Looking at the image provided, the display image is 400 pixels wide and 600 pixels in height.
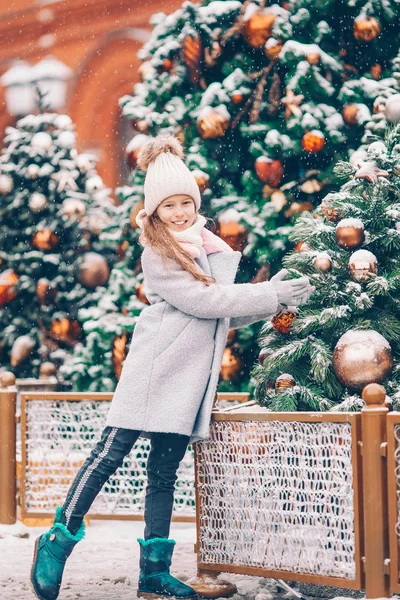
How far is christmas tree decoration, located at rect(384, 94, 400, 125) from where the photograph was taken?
179 inches

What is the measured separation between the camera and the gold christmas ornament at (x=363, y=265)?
125 inches

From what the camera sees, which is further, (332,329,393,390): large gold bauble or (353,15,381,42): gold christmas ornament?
(353,15,381,42): gold christmas ornament

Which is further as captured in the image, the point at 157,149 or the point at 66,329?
the point at 66,329

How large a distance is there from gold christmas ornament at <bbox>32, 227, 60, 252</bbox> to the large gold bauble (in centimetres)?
359

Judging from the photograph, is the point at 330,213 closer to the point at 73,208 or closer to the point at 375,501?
the point at 375,501

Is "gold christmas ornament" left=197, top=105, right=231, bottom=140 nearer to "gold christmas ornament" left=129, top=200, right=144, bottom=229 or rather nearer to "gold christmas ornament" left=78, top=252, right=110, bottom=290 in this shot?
"gold christmas ornament" left=129, top=200, right=144, bottom=229

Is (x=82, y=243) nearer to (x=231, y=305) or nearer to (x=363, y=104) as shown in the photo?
(x=363, y=104)

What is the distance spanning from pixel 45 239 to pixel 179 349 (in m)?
3.41

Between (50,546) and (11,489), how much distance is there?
5.21 ft

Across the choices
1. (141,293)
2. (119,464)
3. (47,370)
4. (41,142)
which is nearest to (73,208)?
(41,142)

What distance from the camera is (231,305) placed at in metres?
3.13

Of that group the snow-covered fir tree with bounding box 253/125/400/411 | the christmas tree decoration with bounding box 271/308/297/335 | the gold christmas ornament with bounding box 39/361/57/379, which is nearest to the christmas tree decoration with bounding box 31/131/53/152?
the gold christmas ornament with bounding box 39/361/57/379

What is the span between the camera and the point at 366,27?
5.05m

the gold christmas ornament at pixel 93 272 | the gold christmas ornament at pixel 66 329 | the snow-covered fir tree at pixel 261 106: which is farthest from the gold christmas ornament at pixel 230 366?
the gold christmas ornament at pixel 66 329
